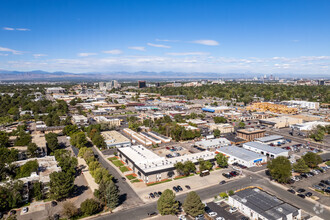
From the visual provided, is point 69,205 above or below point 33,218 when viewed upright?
above

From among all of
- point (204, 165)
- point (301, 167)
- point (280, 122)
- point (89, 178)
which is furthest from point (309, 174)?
point (280, 122)

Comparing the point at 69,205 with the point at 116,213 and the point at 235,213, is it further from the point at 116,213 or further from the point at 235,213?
the point at 235,213

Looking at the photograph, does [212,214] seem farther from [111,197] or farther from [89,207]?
[89,207]

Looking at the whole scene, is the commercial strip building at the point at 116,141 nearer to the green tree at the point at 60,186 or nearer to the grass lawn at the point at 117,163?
the grass lawn at the point at 117,163

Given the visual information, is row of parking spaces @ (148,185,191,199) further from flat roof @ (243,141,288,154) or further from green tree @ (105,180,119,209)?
flat roof @ (243,141,288,154)

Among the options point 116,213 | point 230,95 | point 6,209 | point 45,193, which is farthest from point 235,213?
point 230,95

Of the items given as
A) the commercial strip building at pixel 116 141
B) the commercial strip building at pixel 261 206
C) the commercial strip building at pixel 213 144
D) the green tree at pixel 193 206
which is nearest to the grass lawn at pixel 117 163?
the commercial strip building at pixel 116 141
